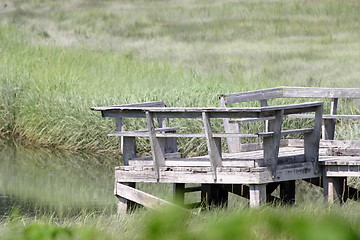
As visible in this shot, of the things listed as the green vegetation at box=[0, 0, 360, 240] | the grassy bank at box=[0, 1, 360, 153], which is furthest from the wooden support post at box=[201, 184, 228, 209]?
the grassy bank at box=[0, 1, 360, 153]

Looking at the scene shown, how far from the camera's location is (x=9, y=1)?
98.5ft

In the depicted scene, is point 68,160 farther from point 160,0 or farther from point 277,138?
point 160,0

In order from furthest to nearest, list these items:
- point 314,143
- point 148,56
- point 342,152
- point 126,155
A: 1. point 148,56
2. point 342,152
3. point 126,155
4. point 314,143

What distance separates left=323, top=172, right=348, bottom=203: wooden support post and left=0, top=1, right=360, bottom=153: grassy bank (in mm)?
4377

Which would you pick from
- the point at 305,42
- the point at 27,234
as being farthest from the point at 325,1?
the point at 27,234

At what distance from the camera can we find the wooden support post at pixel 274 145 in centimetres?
626

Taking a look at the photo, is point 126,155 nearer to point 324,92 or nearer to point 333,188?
point 333,188

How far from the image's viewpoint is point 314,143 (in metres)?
6.88

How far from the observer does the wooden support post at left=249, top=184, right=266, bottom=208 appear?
6.40m

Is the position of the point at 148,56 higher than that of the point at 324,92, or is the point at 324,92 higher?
the point at 148,56

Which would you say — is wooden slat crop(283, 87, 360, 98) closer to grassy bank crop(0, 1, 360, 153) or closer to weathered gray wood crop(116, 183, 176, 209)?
weathered gray wood crop(116, 183, 176, 209)

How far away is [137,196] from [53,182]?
14.1 ft

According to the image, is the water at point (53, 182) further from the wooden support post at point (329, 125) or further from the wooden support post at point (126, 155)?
the wooden support post at point (329, 125)

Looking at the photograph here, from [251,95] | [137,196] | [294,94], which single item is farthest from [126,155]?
[294,94]
